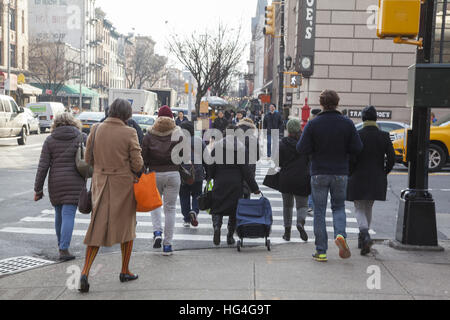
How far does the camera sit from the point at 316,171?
6.39 m

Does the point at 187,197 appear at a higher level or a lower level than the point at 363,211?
lower

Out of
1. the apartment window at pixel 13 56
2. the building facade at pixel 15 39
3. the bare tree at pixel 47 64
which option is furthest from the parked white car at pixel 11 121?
the bare tree at pixel 47 64

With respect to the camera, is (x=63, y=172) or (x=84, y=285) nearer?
(x=84, y=285)

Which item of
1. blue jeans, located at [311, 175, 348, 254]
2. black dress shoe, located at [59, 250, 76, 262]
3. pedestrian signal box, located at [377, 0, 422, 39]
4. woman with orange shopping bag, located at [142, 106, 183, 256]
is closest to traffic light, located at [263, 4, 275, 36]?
woman with orange shopping bag, located at [142, 106, 183, 256]

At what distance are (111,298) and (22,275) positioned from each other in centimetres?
161

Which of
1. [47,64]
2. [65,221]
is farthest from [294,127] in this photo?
[47,64]

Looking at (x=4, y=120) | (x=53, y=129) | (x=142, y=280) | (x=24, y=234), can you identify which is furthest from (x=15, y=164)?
(x=142, y=280)

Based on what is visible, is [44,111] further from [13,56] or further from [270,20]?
[270,20]

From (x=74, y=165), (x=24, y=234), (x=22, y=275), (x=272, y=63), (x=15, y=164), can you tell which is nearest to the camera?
(x=22, y=275)

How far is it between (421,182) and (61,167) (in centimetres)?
440

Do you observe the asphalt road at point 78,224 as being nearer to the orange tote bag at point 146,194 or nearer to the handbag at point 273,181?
the handbag at point 273,181

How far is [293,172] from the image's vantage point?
25.9 feet

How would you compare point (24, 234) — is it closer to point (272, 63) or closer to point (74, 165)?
point (74, 165)

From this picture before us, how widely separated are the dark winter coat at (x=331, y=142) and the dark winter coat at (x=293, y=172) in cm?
144
